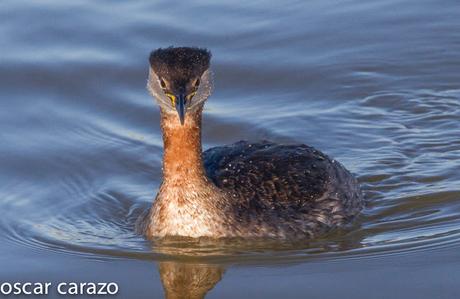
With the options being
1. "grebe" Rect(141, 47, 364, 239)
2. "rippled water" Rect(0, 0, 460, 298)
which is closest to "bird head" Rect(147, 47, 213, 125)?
"grebe" Rect(141, 47, 364, 239)

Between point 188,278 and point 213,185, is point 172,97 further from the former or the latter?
point 188,278

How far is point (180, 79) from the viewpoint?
→ 13.3 meters

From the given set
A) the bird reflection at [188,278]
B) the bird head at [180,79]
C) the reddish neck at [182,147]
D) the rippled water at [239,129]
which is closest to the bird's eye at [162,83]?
the bird head at [180,79]

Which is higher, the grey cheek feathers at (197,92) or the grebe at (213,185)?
the grey cheek feathers at (197,92)

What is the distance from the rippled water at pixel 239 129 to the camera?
13141mm

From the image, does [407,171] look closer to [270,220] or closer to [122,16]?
[270,220]

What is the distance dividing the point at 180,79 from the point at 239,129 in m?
3.82

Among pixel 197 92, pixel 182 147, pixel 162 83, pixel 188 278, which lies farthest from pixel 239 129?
pixel 188 278

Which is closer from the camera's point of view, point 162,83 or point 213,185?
point 162,83

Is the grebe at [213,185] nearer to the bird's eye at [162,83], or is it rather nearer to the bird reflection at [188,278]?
the bird's eye at [162,83]

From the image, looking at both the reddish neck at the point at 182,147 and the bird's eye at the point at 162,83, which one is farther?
the reddish neck at the point at 182,147

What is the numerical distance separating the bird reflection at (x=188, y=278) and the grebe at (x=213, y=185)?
0.40 meters

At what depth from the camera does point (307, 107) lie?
17.7 m

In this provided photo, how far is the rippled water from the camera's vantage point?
43.1 feet
